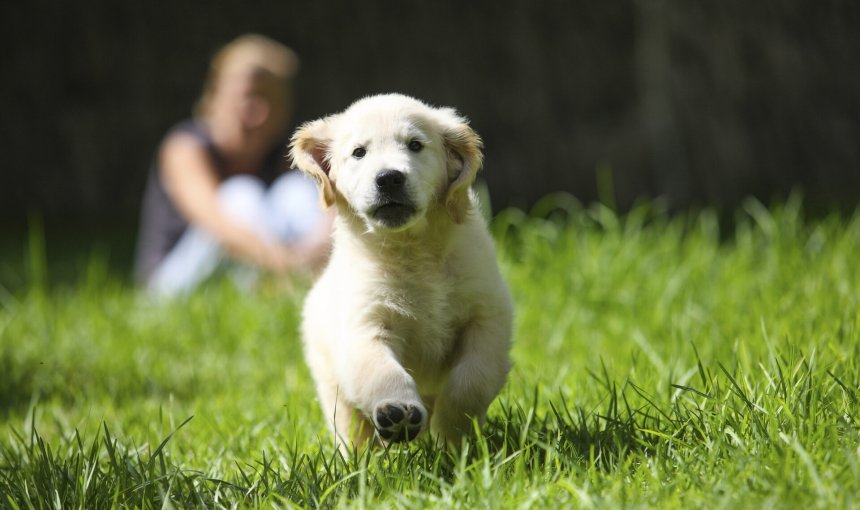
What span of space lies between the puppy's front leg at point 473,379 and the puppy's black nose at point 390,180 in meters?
0.40

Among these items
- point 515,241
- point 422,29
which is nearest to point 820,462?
point 515,241

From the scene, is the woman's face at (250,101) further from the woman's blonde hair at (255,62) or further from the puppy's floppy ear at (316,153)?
the puppy's floppy ear at (316,153)

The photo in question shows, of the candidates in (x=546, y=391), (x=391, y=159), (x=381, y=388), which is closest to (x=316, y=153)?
(x=391, y=159)

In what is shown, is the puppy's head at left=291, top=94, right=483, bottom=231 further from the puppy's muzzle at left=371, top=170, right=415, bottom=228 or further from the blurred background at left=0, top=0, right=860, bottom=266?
the blurred background at left=0, top=0, right=860, bottom=266

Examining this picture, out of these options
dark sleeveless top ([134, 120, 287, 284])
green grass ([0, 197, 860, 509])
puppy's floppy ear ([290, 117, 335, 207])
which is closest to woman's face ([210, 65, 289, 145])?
dark sleeveless top ([134, 120, 287, 284])

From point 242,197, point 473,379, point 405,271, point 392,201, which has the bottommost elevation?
point 242,197

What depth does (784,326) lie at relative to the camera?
10.0ft

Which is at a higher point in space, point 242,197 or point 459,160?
point 459,160

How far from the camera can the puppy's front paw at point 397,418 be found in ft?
6.83

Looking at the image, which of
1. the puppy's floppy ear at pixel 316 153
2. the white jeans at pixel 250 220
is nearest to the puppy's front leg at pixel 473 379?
the puppy's floppy ear at pixel 316 153

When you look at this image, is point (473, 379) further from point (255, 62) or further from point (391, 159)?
point (255, 62)

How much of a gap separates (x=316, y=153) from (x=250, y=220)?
9.37ft

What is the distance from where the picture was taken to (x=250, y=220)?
17.6ft

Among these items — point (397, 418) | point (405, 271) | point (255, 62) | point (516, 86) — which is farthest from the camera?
point (516, 86)
